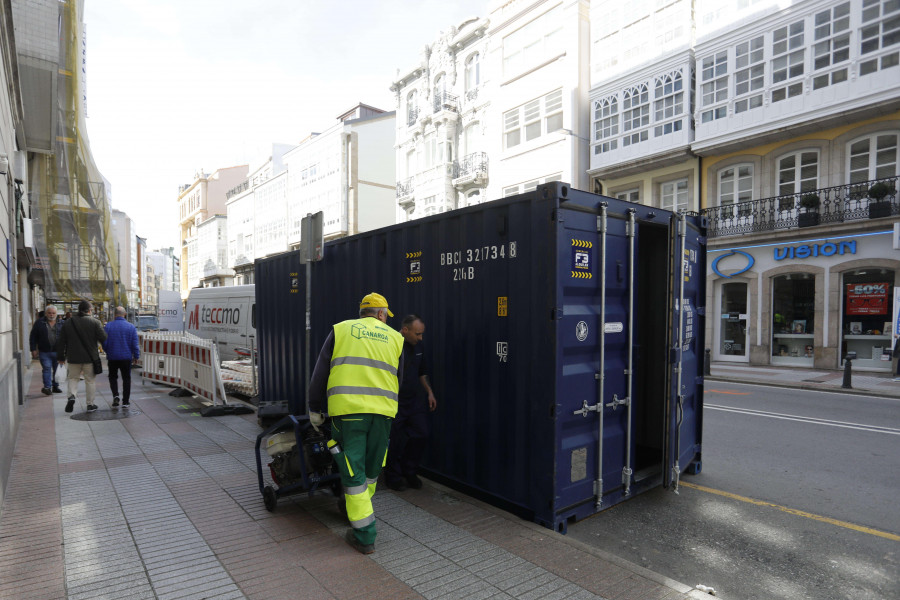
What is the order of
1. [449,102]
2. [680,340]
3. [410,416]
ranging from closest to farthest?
[680,340], [410,416], [449,102]

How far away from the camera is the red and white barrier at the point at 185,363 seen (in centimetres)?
947

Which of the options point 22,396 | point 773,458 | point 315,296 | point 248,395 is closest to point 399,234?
point 315,296

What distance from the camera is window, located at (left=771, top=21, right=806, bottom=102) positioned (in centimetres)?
1727

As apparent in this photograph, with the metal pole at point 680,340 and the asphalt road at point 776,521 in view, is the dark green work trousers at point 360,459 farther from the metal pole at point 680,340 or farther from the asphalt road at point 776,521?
the metal pole at point 680,340

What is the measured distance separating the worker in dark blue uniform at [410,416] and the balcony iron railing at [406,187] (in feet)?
89.5

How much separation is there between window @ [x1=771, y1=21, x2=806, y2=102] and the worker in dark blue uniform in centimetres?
1788

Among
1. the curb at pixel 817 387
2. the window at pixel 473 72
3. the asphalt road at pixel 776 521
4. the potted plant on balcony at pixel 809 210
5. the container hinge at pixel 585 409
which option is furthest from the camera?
the window at pixel 473 72

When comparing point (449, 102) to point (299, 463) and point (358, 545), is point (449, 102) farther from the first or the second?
point (358, 545)

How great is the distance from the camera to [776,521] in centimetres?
479

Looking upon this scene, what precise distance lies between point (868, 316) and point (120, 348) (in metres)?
20.0

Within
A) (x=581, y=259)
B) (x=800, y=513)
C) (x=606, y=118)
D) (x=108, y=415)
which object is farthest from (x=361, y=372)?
Answer: (x=606, y=118)

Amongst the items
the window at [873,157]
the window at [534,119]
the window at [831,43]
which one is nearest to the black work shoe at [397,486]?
the window at [873,157]

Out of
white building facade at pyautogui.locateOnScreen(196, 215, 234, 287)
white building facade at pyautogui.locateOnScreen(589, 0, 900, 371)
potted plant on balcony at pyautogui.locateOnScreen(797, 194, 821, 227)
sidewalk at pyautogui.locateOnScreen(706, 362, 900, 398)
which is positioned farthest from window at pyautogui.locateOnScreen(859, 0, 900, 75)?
white building facade at pyautogui.locateOnScreen(196, 215, 234, 287)

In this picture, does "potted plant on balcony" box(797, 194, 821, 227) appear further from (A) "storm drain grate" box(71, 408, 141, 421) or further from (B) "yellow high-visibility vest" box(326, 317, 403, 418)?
(A) "storm drain grate" box(71, 408, 141, 421)
